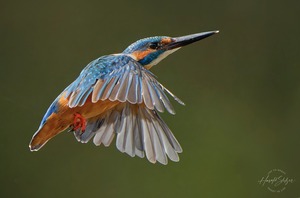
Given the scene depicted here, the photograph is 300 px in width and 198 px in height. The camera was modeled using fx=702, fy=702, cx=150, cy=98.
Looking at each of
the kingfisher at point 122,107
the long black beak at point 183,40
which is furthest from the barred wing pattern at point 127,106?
the long black beak at point 183,40

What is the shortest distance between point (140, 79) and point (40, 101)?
1399 millimetres

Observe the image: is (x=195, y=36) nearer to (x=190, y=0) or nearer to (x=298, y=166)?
(x=190, y=0)

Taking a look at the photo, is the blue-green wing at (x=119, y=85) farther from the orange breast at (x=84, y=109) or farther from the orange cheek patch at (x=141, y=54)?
the orange cheek patch at (x=141, y=54)

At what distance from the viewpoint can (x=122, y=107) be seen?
261 cm

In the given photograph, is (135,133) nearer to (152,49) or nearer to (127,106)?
(127,106)

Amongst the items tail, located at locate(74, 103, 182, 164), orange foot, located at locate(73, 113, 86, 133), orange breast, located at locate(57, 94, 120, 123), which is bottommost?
tail, located at locate(74, 103, 182, 164)

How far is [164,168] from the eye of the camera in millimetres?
3754

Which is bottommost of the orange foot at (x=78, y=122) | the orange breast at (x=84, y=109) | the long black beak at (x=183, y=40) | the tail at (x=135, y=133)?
the tail at (x=135, y=133)

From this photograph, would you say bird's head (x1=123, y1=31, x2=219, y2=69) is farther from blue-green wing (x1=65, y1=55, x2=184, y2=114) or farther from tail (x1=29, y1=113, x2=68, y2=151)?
tail (x1=29, y1=113, x2=68, y2=151)

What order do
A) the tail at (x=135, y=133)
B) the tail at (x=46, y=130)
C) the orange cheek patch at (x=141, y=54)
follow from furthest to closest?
the orange cheek patch at (x=141, y=54) → the tail at (x=135, y=133) → the tail at (x=46, y=130)

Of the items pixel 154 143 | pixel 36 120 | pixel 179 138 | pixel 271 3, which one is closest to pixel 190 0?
pixel 271 3

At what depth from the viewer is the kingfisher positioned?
2.29 m

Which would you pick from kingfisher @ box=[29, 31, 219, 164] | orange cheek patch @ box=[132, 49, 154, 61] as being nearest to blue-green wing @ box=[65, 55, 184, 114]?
kingfisher @ box=[29, 31, 219, 164]

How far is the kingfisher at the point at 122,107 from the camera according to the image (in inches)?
90.0
